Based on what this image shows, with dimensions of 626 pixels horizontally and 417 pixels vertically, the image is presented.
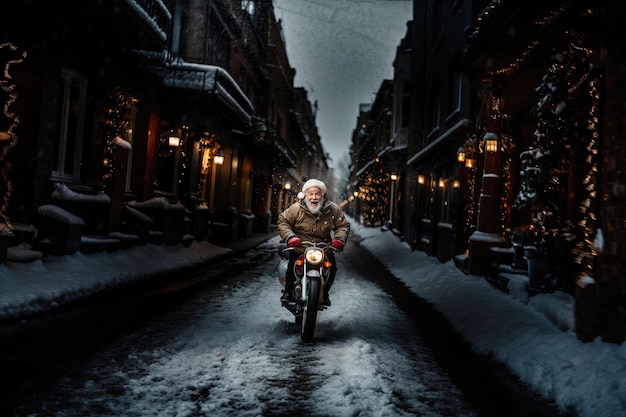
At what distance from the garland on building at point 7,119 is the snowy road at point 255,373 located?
4369mm

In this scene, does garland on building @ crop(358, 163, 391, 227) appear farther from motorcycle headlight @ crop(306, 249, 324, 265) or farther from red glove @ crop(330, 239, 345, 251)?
motorcycle headlight @ crop(306, 249, 324, 265)

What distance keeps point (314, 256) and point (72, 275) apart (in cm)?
440

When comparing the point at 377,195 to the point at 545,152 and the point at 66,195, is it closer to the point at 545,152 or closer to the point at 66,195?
the point at 66,195

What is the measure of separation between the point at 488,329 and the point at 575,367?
75.3 inches

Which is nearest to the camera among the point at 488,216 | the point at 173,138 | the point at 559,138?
the point at 559,138

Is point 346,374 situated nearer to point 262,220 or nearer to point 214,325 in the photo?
point 214,325

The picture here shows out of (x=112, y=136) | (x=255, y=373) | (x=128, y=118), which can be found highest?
(x=128, y=118)

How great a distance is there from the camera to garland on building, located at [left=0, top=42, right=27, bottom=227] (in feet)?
27.3

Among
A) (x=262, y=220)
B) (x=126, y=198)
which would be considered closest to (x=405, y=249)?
(x=126, y=198)

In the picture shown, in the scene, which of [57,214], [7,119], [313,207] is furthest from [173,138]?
[313,207]

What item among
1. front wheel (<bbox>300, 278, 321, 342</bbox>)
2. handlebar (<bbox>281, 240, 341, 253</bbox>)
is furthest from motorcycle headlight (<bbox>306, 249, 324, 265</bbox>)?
front wheel (<bbox>300, 278, 321, 342</bbox>)

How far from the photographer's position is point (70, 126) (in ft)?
34.6

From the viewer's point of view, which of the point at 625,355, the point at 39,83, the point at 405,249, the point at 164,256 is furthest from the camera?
the point at 405,249

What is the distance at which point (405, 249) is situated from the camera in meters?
19.6
